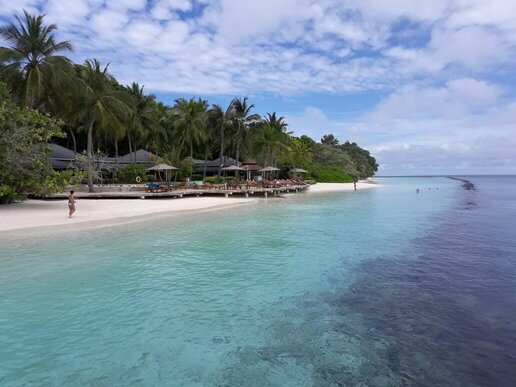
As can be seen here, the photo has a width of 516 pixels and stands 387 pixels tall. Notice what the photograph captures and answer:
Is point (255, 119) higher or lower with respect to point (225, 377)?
higher

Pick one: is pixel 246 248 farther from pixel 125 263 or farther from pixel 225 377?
pixel 225 377

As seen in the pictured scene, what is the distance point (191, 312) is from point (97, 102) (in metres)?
23.0

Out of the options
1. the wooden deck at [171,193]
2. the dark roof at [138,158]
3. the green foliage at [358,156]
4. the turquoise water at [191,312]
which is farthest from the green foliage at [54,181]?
the green foliage at [358,156]

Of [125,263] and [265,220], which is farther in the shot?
[265,220]

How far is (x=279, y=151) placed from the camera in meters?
49.0

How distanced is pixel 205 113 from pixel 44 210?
2502cm

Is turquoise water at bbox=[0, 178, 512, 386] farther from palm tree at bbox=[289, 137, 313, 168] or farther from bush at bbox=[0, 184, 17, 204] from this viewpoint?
palm tree at bbox=[289, 137, 313, 168]

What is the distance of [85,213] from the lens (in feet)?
62.2

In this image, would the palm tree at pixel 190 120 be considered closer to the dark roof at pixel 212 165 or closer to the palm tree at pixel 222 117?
the palm tree at pixel 222 117

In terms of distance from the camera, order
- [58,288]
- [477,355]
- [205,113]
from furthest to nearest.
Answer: [205,113]
[58,288]
[477,355]

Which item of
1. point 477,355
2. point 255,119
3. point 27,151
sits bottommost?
point 477,355

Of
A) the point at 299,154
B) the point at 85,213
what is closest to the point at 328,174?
the point at 299,154

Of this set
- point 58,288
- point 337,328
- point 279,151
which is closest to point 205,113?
point 279,151

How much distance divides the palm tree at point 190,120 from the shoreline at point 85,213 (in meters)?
14.6
